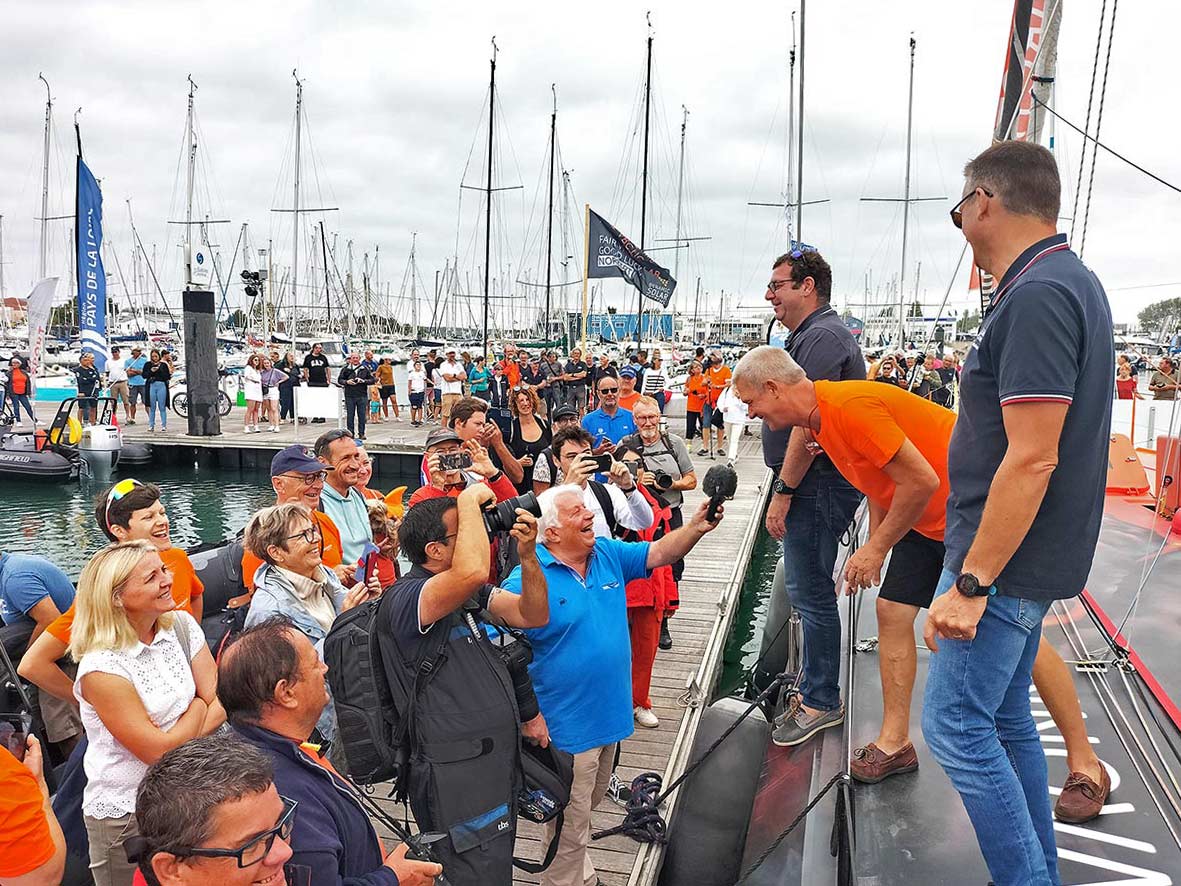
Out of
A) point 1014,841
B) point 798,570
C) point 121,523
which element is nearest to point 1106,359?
point 1014,841

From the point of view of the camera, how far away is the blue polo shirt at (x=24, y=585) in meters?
3.71

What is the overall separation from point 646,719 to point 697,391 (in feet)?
34.2

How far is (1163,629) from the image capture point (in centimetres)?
384

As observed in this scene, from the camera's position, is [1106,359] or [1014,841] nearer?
[1106,359]

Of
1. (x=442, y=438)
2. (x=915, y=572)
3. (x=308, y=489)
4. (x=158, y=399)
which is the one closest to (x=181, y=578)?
(x=308, y=489)

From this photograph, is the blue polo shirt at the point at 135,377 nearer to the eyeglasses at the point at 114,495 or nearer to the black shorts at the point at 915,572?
the eyeglasses at the point at 114,495

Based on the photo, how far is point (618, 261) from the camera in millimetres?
15414

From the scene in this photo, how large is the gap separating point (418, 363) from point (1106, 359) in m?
19.0

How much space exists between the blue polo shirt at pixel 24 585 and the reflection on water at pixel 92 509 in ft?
30.7

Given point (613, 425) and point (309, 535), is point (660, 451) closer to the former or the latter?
point (613, 425)

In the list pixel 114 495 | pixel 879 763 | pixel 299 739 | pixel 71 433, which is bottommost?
pixel 879 763

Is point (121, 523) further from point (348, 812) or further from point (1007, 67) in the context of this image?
point (1007, 67)

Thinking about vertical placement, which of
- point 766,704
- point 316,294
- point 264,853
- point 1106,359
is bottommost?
point 766,704

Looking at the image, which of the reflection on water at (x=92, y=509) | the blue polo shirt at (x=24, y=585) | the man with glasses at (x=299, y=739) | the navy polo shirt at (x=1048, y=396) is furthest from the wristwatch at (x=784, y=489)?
the reflection on water at (x=92, y=509)
